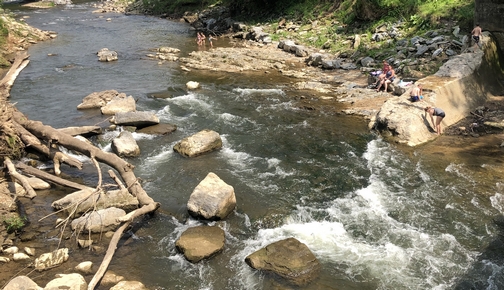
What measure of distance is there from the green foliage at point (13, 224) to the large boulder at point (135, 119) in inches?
271

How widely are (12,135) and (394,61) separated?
728 inches

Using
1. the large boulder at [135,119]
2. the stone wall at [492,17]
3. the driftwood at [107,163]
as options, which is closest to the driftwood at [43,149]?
the driftwood at [107,163]

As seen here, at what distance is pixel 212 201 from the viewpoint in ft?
33.4

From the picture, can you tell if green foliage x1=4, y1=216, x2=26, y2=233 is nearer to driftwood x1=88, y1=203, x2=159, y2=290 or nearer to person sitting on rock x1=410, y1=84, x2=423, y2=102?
driftwood x1=88, y1=203, x2=159, y2=290

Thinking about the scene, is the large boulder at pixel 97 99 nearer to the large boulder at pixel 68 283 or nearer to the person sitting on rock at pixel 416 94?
the large boulder at pixel 68 283

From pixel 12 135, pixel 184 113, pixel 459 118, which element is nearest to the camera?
pixel 12 135

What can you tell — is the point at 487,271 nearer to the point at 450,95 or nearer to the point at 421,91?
the point at 421,91

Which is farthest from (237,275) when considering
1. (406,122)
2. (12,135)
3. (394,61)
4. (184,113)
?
(394,61)

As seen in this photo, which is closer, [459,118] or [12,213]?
[12,213]

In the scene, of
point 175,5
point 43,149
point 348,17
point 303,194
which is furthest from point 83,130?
point 175,5

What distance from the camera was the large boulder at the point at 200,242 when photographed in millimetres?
8930

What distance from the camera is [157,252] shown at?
928cm

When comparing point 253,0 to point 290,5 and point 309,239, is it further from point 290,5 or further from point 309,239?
point 309,239

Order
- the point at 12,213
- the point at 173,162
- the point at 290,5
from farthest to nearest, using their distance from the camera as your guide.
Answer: the point at 290,5 < the point at 173,162 < the point at 12,213
